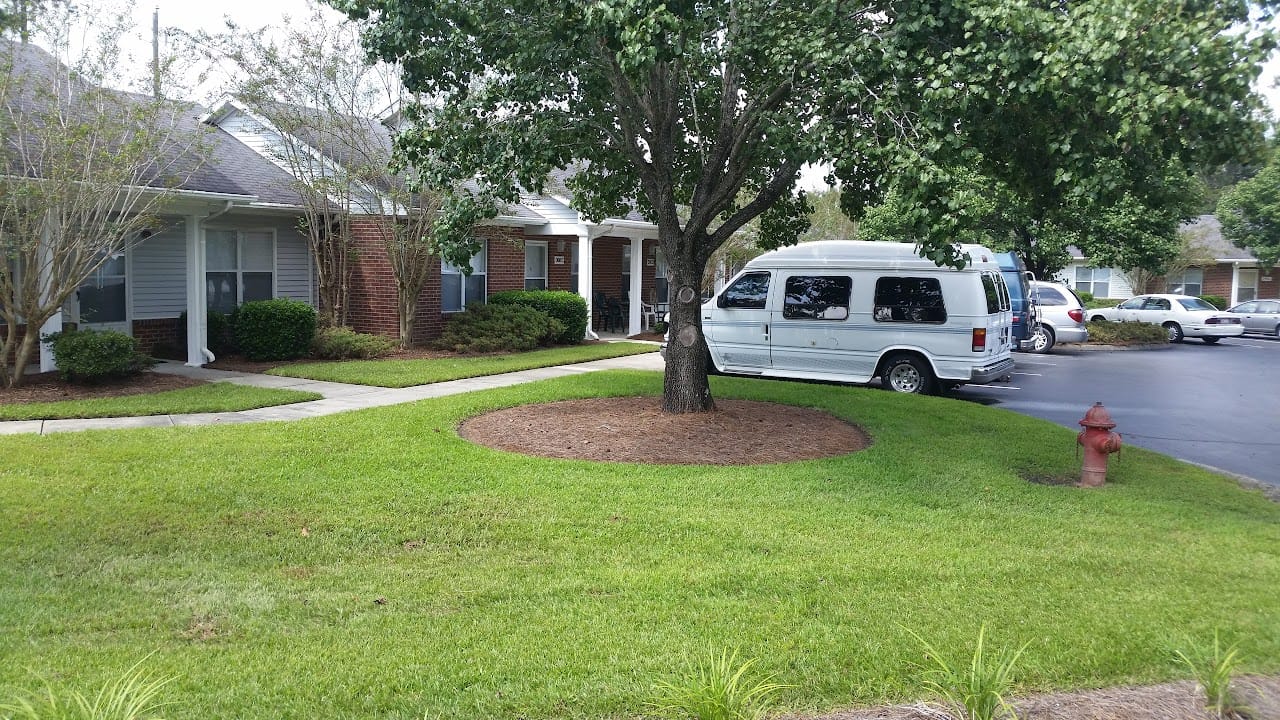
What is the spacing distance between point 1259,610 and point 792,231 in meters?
8.36

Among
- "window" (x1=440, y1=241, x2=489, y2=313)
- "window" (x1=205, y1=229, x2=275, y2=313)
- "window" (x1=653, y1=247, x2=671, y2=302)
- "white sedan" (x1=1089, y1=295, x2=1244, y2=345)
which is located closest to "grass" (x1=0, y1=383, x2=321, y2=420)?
"window" (x1=205, y1=229, x2=275, y2=313)

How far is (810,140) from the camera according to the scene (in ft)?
28.9

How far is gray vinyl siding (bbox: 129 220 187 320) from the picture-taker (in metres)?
16.2

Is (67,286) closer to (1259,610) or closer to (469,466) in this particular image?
(469,466)

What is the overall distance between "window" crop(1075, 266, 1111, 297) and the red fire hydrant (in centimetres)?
3495

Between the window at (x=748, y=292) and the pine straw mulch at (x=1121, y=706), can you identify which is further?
the window at (x=748, y=292)

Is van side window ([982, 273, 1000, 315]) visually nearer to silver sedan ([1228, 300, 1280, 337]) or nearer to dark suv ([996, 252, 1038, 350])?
dark suv ([996, 252, 1038, 350])

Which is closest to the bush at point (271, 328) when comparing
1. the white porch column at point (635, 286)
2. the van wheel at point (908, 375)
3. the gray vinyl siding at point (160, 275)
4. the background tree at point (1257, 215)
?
the gray vinyl siding at point (160, 275)

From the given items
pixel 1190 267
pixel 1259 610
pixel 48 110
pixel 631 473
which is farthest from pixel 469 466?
pixel 1190 267

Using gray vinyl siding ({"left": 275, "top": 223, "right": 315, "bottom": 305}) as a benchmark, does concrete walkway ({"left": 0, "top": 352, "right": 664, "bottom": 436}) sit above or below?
below

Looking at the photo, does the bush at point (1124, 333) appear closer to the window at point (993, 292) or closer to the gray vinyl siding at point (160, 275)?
the window at point (993, 292)

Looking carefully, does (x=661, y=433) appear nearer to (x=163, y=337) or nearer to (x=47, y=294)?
(x=47, y=294)

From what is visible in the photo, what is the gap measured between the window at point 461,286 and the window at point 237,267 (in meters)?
3.24

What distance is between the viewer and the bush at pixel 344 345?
1680 cm
